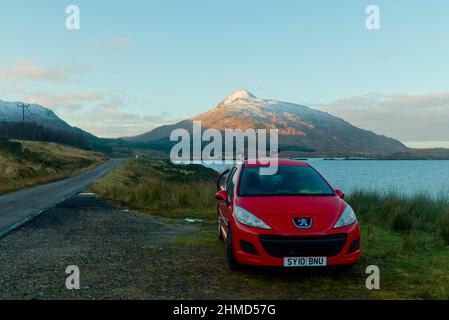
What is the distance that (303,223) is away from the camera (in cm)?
564

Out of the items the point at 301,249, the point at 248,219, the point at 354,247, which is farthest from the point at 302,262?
the point at 248,219

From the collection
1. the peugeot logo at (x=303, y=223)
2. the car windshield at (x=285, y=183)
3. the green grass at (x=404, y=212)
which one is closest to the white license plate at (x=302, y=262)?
the peugeot logo at (x=303, y=223)

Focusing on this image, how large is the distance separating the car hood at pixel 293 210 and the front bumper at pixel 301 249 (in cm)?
13

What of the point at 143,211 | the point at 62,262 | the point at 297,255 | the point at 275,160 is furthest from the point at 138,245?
the point at 143,211

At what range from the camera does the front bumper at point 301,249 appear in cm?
548

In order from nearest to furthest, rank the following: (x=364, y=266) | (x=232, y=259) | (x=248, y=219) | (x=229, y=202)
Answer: (x=248, y=219) → (x=232, y=259) → (x=364, y=266) → (x=229, y=202)

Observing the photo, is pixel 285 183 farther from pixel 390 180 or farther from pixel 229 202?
pixel 390 180

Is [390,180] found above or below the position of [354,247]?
below

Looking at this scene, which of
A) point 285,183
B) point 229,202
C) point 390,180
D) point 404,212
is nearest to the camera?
point 229,202

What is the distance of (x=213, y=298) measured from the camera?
5.01 metres

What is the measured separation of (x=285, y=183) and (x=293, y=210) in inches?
53.0

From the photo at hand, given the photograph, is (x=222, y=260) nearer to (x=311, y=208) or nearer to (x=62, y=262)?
(x=311, y=208)

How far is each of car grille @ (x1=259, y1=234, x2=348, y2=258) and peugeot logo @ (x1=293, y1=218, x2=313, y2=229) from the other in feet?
0.59
